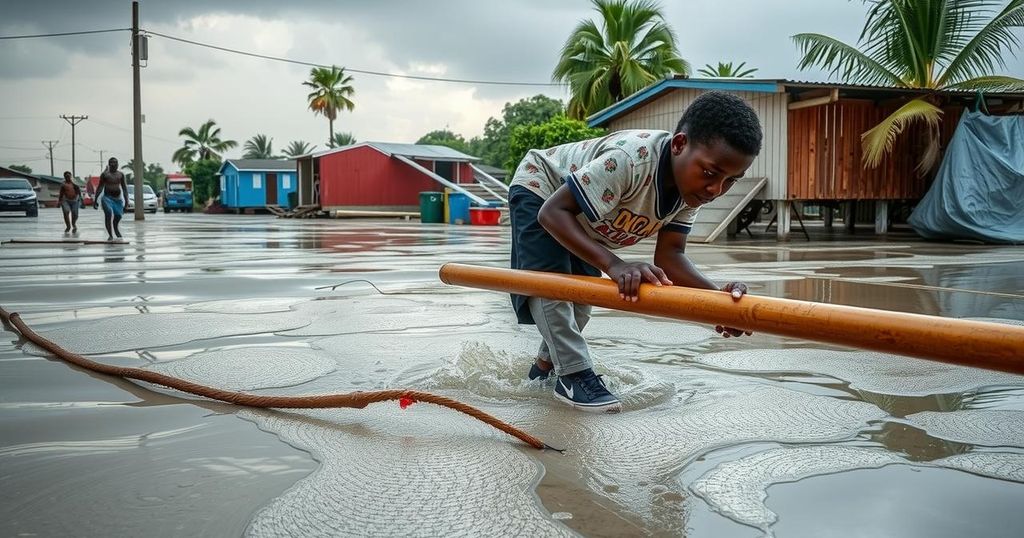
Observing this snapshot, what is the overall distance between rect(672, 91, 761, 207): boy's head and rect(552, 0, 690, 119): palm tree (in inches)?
912

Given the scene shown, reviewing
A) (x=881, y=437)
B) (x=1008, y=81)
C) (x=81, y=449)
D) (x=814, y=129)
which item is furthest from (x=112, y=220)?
(x=1008, y=81)

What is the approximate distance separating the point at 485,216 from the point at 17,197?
17.9 metres

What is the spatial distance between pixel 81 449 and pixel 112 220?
1477 centimetres

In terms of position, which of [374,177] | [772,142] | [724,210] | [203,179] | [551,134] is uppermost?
[203,179]

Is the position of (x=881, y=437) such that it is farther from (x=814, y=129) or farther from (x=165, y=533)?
(x=814, y=129)

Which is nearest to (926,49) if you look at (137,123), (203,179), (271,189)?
(137,123)

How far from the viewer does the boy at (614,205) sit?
2.44m

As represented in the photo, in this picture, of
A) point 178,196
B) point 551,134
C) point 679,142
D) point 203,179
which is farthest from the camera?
point 203,179

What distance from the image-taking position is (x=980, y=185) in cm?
1405

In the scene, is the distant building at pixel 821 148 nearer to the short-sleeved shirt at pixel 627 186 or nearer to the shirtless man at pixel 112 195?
the shirtless man at pixel 112 195

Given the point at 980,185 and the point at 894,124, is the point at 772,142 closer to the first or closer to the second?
the point at 894,124

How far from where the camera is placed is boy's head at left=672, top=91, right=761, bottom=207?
2420 mm

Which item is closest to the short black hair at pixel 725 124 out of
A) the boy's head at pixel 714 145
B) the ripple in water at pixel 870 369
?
the boy's head at pixel 714 145

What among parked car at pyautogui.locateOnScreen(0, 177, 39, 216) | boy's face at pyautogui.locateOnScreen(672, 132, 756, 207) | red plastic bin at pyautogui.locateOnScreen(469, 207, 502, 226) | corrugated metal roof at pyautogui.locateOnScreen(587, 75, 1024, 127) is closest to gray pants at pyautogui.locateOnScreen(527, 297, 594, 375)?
boy's face at pyautogui.locateOnScreen(672, 132, 756, 207)
